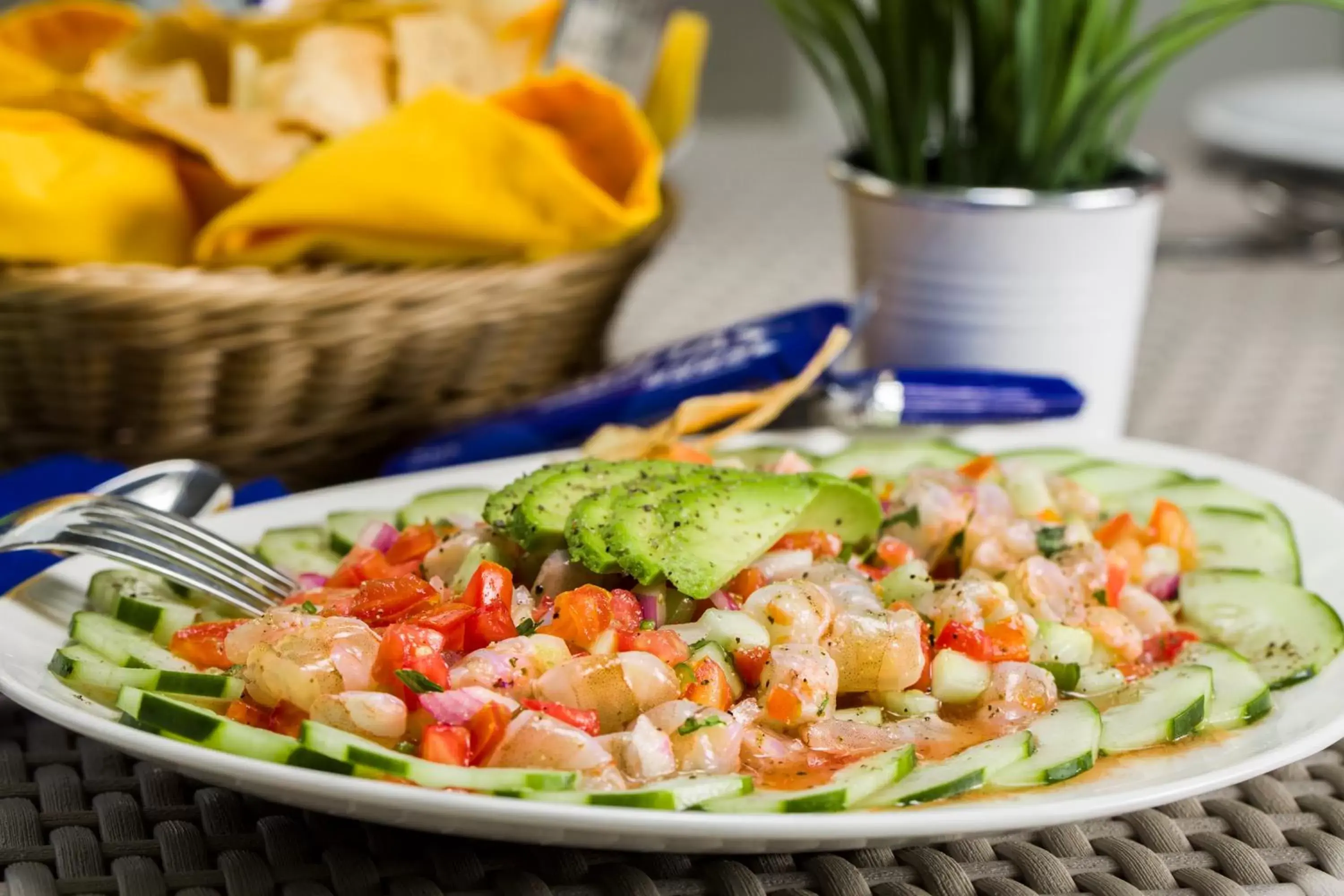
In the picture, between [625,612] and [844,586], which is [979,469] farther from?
[625,612]

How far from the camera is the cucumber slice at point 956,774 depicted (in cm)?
108

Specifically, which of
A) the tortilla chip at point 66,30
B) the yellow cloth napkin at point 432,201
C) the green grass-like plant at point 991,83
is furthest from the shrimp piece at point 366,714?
the tortilla chip at point 66,30

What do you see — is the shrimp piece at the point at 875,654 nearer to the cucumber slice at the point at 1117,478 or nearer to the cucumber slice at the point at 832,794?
the cucumber slice at the point at 832,794

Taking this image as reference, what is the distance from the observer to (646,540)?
51.0 inches

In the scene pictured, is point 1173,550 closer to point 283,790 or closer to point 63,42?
point 283,790

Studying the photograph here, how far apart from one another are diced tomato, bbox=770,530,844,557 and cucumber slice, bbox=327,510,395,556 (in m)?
0.42

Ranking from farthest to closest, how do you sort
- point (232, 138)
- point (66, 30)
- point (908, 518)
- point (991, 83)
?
1. point (66, 30)
2. point (991, 83)
3. point (232, 138)
4. point (908, 518)

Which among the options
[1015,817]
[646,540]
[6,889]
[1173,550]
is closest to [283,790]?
[6,889]

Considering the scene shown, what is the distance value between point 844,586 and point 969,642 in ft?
0.40

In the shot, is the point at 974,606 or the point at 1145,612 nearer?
the point at 974,606

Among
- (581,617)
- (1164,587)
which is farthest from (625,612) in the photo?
(1164,587)

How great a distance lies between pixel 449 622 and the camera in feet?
4.08

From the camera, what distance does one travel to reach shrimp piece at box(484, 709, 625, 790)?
109 cm

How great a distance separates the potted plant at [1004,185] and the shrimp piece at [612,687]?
3.84 feet
